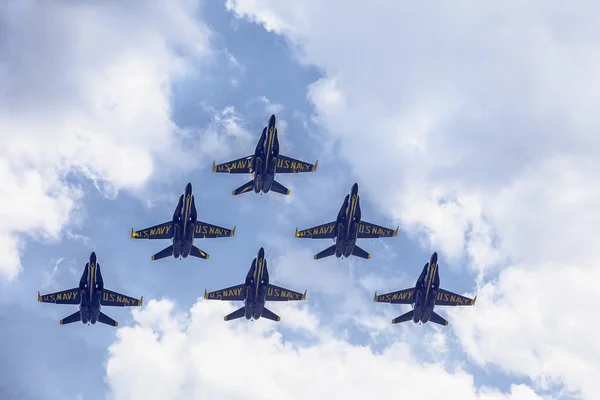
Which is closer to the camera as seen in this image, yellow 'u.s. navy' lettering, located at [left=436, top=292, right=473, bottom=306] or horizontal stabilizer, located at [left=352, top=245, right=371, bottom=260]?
horizontal stabilizer, located at [left=352, top=245, right=371, bottom=260]

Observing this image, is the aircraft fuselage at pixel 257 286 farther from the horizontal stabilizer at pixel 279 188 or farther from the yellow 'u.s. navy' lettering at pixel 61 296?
the yellow 'u.s. navy' lettering at pixel 61 296

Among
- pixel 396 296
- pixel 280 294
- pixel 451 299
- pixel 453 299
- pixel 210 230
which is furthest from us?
pixel 280 294

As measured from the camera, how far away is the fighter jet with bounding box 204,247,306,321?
162m

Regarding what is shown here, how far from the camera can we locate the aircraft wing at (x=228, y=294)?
17038 cm

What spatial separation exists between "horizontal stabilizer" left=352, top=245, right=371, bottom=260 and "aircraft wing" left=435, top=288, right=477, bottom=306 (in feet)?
48.8

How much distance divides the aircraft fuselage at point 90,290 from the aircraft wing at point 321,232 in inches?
1517

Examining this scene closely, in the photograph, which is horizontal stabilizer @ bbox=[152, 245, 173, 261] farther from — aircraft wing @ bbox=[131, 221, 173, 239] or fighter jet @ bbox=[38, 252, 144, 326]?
fighter jet @ bbox=[38, 252, 144, 326]

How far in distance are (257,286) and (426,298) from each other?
1195 inches

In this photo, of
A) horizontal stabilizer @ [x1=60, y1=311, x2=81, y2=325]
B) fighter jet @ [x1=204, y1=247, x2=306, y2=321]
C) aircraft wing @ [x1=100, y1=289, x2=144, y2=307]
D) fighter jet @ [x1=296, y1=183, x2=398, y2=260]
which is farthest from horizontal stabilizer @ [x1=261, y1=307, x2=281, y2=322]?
horizontal stabilizer @ [x1=60, y1=311, x2=81, y2=325]

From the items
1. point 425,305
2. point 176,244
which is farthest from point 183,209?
point 425,305

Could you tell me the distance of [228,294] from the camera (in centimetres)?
17150

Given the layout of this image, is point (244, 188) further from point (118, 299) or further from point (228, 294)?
point (118, 299)

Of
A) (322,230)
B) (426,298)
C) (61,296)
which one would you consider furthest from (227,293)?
(426,298)

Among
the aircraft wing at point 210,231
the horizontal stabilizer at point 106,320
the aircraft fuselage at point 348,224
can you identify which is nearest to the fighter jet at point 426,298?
the aircraft fuselage at point 348,224
